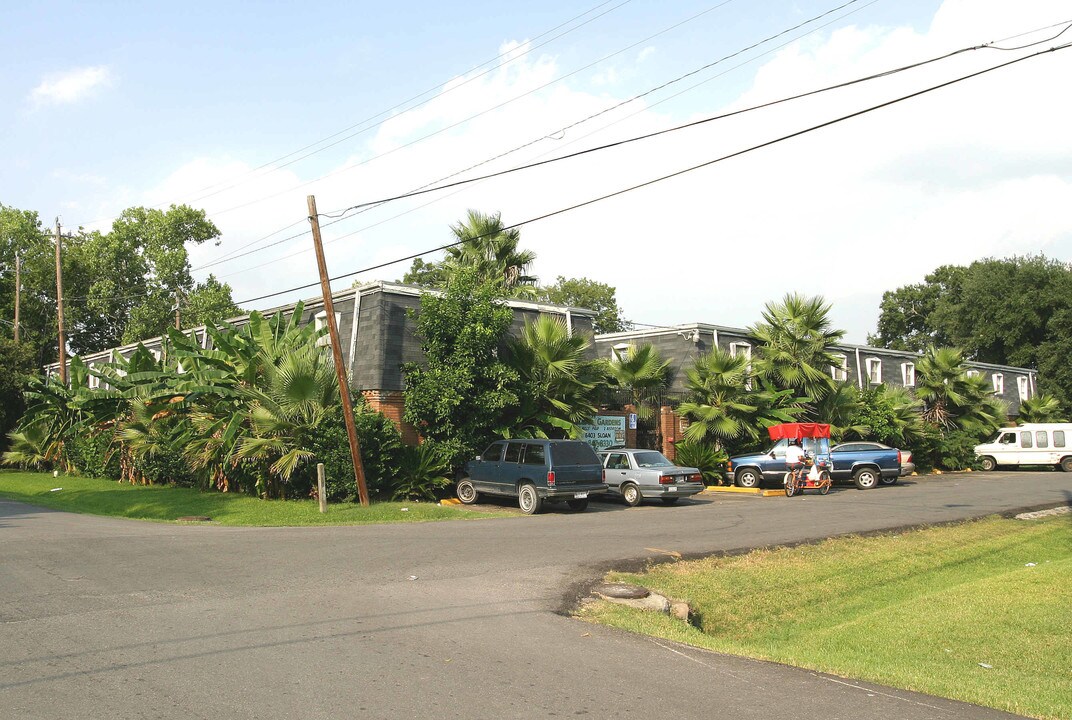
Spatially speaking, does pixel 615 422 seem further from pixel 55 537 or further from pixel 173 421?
pixel 55 537

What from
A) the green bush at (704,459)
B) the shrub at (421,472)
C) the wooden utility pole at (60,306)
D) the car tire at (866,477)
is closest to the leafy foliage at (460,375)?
the shrub at (421,472)

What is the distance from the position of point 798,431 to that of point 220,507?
18.2 meters

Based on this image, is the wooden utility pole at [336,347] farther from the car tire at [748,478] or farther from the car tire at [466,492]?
the car tire at [748,478]

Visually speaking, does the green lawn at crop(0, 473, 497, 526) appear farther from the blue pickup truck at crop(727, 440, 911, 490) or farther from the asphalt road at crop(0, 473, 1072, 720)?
the blue pickup truck at crop(727, 440, 911, 490)

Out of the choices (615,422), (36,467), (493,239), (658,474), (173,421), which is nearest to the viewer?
(658,474)

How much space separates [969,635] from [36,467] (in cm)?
4100

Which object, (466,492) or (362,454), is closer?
(362,454)

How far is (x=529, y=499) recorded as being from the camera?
67.7ft

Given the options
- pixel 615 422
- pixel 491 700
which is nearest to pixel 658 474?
pixel 615 422

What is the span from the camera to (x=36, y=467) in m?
39.2

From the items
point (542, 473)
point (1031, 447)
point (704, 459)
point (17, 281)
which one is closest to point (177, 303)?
point (17, 281)

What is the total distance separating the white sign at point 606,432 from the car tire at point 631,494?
5.30 meters

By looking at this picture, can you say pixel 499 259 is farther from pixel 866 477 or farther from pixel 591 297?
pixel 591 297

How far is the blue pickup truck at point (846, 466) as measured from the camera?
28.9 metres
